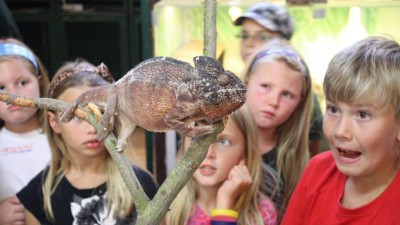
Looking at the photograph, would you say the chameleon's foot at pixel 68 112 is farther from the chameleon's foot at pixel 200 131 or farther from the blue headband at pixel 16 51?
the blue headband at pixel 16 51

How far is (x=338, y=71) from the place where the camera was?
3.49 feet

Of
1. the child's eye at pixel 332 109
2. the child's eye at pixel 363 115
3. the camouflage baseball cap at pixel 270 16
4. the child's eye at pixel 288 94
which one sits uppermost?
the camouflage baseball cap at pixel 270 16

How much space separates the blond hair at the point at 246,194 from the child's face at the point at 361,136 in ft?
1.24

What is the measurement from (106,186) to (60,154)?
224 millimetres

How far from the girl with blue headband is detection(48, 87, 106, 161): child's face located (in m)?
0.23

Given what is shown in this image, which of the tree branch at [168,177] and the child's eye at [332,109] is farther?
the child's eye at [332,109]

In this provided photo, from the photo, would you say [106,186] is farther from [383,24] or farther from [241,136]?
[383,24]

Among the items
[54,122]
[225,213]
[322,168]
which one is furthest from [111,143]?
[54,122]

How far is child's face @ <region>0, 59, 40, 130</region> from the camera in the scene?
1612 mm

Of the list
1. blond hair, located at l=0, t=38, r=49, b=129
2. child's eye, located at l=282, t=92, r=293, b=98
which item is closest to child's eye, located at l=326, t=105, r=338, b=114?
child's eye, located at l=282, t=92, r=293, b=98

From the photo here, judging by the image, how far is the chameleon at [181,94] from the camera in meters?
0.48

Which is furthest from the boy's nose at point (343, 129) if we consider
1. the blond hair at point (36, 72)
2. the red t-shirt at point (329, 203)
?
the blond hair at point (36, 72)

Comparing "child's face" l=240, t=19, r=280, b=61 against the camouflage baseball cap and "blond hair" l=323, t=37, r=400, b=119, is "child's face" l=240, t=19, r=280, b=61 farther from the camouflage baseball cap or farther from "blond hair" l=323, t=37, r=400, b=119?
"blond hair" l=323, t=37, r=400, b=119

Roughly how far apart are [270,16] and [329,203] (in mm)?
1086
